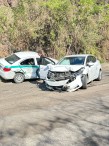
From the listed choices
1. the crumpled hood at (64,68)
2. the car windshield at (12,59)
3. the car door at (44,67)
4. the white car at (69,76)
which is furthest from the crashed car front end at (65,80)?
the car windshield at (12,59)

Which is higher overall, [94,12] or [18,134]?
[94,12]

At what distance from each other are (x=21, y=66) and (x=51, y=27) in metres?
7.60

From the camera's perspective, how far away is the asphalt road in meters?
8.82

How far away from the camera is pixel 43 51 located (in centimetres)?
2539

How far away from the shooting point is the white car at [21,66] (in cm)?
1773

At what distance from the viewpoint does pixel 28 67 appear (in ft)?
60.0

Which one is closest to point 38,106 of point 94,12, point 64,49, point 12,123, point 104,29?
point 12,123

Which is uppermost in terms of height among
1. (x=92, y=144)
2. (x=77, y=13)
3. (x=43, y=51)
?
(x=77, y=13)

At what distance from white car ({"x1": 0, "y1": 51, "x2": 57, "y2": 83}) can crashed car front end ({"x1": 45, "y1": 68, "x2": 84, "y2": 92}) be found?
1.88m

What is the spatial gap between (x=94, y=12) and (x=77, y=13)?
1782 mm

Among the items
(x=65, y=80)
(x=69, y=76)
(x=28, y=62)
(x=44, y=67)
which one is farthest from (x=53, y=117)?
(x=28, y=62)

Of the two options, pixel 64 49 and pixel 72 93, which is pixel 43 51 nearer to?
pixel 64 49

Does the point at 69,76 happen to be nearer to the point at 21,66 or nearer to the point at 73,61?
the point at 73,61

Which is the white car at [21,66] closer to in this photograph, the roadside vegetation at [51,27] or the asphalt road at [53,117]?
the asphalt road at [53,117]
